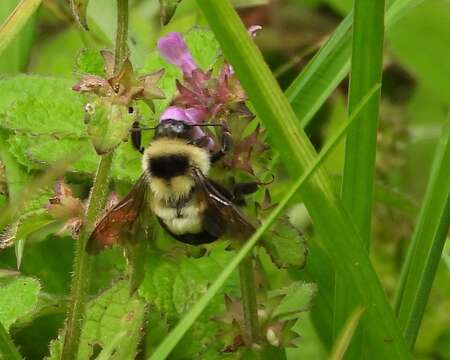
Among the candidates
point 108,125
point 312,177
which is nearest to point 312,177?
point 312,177

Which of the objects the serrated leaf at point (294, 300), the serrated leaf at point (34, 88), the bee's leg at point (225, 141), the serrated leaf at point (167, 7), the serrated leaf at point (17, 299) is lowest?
the serrated leaf at point (294, 300)

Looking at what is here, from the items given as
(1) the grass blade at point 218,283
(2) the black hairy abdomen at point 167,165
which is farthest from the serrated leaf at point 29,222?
(1) the grass blade at point 218,283

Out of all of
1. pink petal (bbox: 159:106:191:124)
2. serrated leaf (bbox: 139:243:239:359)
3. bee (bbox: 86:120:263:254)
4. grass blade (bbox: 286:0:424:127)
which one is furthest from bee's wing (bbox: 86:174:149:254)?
grass blade (bbox: 286:0:424:127)

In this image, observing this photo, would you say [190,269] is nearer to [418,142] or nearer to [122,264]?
[122,264]

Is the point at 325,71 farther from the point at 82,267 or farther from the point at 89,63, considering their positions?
the point at 82,267

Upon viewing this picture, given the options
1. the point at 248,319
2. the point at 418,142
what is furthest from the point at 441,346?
the point at 248,319

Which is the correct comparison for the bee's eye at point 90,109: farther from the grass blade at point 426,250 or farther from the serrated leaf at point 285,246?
the grass blade at point 426,250
